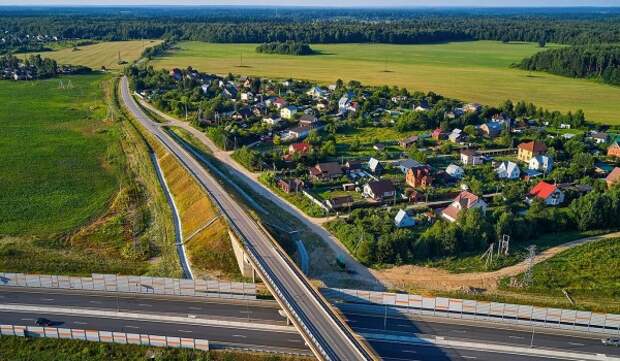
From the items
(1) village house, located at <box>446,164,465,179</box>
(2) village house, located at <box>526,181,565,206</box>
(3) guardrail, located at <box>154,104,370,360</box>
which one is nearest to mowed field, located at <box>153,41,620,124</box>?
(1) village house, located at <box>446,164,465,179</box>

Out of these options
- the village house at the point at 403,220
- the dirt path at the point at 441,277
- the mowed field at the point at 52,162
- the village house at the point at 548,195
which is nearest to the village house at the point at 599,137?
the village house at the point at 548,195

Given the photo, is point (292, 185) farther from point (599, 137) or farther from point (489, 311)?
point (599, 137)

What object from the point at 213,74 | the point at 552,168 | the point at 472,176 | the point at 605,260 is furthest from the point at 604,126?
the point at 213,74

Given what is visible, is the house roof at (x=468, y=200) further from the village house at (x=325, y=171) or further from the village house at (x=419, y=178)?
the village house at (x=325, y=171)

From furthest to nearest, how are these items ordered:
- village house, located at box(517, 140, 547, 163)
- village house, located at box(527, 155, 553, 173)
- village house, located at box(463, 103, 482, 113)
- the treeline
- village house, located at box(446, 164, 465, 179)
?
the treeline → village house, located at box(463, 103, 482, 113) → village house, located at box(517, 140, 547, 163) → village house, located at box(527, 155, 553, 173) → village house, located at box(446, 164, 465, 179)

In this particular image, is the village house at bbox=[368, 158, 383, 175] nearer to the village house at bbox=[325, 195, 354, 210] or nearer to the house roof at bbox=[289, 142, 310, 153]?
the house roof at bbox=[289, 142, 310, 153]

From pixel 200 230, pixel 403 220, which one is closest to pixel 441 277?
pixel 403 220

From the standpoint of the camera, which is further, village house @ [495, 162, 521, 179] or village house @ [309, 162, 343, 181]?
village house @ [495, 162, 521, 179]
